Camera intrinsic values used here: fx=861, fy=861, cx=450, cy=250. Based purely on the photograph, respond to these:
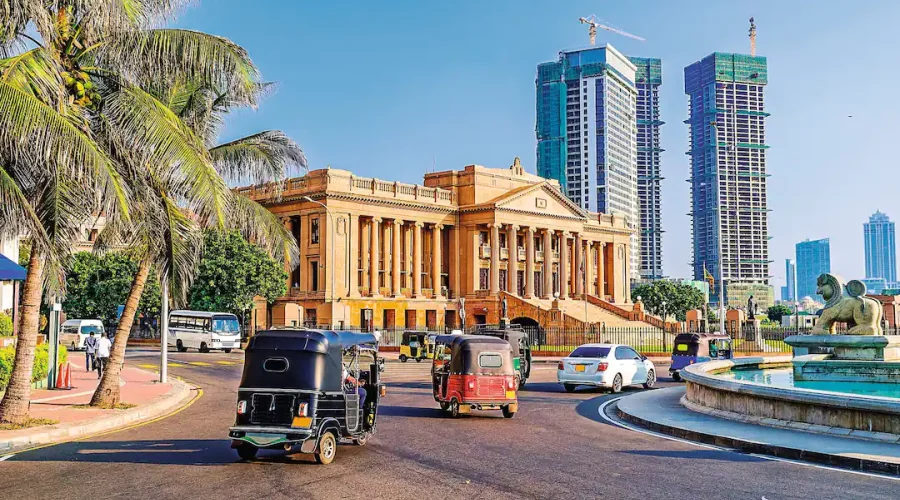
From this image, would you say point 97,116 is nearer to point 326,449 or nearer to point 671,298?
point 326,449

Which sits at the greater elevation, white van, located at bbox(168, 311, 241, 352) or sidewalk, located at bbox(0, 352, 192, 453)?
white van, located at bbox(168, 311, 241, 352)

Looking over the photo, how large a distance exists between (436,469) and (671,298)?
332 ft

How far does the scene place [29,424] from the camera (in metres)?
15.9

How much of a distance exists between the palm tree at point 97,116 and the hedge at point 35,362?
5.01m

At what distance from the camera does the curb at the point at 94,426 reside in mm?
14305

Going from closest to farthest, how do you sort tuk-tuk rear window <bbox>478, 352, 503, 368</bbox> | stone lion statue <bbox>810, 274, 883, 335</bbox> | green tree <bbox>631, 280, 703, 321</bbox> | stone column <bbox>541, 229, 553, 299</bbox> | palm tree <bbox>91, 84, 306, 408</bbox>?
palm tree <bbox>91, 84, 306, 408</bbox>
tuk-tuk rear window <bbox>478, 352, 503, 368</bbox>
stone lion statue <bbox>810, 274, 883, 335</bbox>
stone column <bbox>541, 229, 553, 299</bbox>
green tree <bbox>631, 280, 703, 321</bbox>

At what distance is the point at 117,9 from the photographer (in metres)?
14.8

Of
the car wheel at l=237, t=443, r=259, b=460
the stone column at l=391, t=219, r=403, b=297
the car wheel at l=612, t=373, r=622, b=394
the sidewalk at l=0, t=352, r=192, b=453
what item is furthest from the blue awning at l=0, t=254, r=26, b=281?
the stone column at l=391, t=219, r=403, b=297

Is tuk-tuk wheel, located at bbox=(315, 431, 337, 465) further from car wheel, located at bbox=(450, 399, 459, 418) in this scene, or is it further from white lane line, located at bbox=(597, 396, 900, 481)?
car wheel, located at bbox=(450, 399, 459, 418)

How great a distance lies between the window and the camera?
7219 centimetres

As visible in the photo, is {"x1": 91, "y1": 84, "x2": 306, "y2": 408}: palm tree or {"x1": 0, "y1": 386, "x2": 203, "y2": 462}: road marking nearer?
{"x1": 0, "y1": 386, "x2": 203, "y2": 462}: road marking

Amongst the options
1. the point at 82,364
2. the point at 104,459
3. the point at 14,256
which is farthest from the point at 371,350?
the point at 82,364

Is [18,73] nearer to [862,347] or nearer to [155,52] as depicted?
[155,52]

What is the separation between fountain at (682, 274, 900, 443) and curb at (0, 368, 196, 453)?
39.6ft
